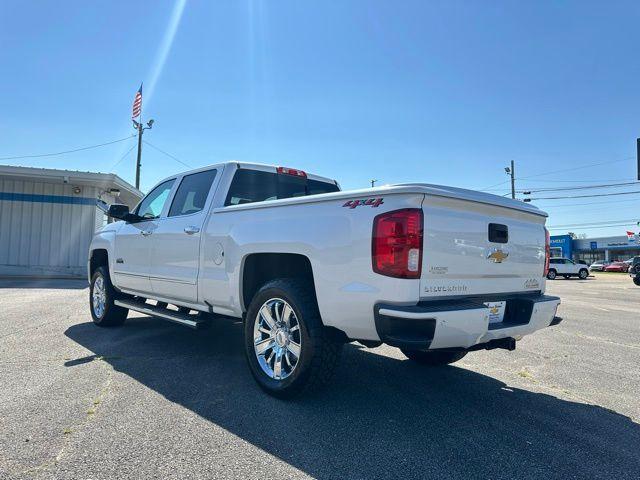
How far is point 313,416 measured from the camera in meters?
3.16

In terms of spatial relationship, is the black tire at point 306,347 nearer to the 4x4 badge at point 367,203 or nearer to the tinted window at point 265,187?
the 4x4 badge at point 367,203

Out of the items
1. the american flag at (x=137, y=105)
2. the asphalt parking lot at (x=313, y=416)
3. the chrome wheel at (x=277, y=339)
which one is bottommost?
the asphalt parking lot at (x=313, y=416)

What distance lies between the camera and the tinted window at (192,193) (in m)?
4.79

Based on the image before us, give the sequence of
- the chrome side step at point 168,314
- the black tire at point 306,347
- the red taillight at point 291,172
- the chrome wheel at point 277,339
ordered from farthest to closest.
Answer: the red taillight at point 291,172
the chrome side step at point 168,314
the chrome wheel at point 277,339
the black tire at point 306,347

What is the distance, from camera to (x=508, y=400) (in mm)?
3672

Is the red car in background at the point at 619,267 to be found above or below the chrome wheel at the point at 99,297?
above

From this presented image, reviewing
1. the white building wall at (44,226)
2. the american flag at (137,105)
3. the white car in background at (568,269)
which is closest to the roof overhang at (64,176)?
the white building wall at (44,226)

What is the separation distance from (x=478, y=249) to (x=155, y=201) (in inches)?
160

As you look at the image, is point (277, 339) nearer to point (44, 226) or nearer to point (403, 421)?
point (403, 421)

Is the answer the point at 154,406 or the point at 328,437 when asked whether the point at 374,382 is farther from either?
the point at 154,406

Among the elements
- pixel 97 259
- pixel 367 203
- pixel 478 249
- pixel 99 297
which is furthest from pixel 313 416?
pixel 97 259

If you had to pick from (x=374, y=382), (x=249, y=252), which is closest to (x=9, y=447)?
(x=249, y=252)

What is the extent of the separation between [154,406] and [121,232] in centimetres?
337

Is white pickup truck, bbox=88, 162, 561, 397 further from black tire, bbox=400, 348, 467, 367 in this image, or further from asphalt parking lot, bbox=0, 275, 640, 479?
asphalt parking lot, bbox=0, 275, 640, 479
